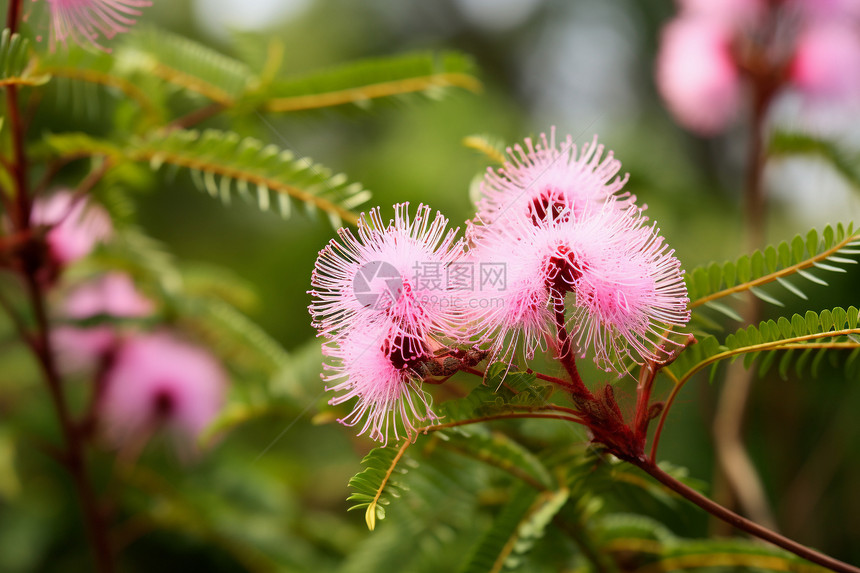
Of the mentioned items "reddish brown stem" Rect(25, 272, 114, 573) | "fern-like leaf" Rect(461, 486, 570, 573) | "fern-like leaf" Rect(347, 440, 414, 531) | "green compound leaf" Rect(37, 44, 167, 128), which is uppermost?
"green compound leaf" Rect(37, 44, 167, 128)

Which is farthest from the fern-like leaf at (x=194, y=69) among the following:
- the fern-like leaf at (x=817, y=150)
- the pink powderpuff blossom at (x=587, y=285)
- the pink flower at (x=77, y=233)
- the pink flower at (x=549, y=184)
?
the fern-like leaf at (x=817, y=150)

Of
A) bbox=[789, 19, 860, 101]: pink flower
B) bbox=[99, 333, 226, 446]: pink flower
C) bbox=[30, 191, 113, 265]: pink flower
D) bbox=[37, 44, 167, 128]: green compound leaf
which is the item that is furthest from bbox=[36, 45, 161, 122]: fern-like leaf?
bbox=[789, 19, 860, 101]: pink flower

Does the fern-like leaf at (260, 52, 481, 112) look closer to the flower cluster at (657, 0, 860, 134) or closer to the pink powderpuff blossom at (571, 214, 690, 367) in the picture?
the pink powderpuff blossom at (571, 214, 690, 367)

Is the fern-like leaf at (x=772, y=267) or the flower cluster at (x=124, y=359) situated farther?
the flower cluster at (x=124, y=359)

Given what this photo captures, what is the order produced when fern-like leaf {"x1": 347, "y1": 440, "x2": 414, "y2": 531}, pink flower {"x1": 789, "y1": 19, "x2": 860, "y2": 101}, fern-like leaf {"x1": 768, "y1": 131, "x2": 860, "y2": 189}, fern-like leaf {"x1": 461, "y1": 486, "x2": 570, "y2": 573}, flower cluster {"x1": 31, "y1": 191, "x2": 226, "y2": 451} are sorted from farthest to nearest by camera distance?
pink flower {"x1": 789, "y1": 19, "x2": 860, "y2": 101}
flower cluster {"x1": 31, "y1": 191, "x2": 226, "y2": 451}
fern-like leaf {"x1": 768, "y1": 131, "x2": 860, "y2": 189}
fern-like leaf {"x1": 461, "y1": 486, "x2": 570, "y2": 573}
fern-like leaf {"x1": 347, "y1": 440, "x2": 414, "y2": 531}

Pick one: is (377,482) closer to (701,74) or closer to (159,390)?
(159,390)

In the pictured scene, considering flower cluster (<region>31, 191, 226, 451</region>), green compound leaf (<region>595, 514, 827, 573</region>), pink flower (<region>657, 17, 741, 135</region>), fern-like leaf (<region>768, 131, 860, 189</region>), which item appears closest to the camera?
green compound leaf (<region>595, 514, 827, 573</region>)

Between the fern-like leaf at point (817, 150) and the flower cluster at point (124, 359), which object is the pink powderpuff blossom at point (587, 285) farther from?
the flower cluster at point (124, 359)
